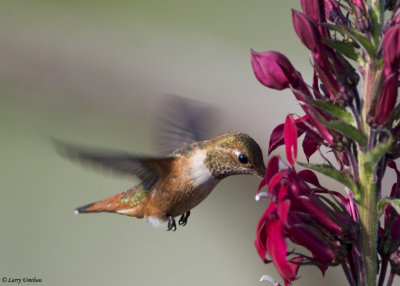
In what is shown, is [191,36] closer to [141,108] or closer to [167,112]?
[141,108]

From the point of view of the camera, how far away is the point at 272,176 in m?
1.07

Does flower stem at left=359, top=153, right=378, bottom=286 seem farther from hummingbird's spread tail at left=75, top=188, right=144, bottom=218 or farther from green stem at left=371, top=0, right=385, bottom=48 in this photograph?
hummingbird's spread tail at left=75, top=188, right=144, bottom=218

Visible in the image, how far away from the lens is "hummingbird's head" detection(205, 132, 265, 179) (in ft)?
4.90

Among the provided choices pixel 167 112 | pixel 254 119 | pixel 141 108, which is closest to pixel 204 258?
pixel 254 119

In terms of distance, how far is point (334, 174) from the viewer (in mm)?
1034

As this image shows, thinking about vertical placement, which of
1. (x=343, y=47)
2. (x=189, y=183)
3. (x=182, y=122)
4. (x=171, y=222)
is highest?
(x=343, y=47)

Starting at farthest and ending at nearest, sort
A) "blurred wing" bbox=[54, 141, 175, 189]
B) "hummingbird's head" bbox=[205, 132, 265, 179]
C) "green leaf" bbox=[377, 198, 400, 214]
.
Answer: "hummingbird's head" bbox=[205, 132, 265, 179]
"blurred wing" bbox=[54, 141, 175, 189]
"green leaf" bbox=[377, 198, 400, 214]

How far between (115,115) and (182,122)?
1.15 m

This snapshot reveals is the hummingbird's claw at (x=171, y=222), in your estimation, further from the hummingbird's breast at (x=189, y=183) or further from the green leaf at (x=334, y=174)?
the green leaf at (x=334, y=174)

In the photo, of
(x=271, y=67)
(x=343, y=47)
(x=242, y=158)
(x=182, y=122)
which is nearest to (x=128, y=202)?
(x=182, y=122)

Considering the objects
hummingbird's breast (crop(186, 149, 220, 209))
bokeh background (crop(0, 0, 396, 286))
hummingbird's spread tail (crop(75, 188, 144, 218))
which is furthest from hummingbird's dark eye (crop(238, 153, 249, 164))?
bokeh background (crop(0, 0, 396, 286))

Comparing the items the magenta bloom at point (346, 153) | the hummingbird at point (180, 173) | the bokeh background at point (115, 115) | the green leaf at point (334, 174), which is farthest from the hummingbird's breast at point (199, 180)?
the bokeh background at point (115, 115)

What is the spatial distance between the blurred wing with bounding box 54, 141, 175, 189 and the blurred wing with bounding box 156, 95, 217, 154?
11cm

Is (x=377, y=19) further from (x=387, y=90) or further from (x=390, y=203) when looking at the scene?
(x=390, y=203)
